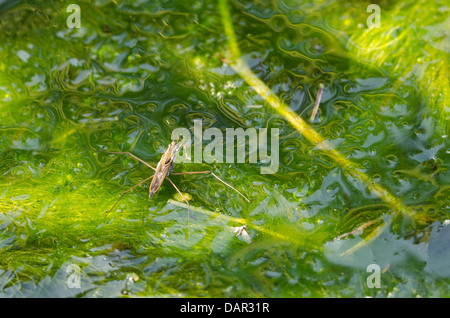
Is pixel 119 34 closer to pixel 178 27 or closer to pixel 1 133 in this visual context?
pixel 178 27

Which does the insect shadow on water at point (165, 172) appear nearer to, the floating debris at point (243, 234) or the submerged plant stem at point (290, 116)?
the floating debris at point (243, 234)

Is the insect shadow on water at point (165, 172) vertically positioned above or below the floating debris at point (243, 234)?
above

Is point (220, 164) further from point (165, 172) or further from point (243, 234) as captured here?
point (243, 234)

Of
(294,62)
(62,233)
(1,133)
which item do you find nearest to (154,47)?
(294,62)

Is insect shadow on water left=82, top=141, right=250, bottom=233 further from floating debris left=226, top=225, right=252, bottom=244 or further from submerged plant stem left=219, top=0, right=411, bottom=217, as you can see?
submerged plant stem left=219, top=0, right=411, bottom=217

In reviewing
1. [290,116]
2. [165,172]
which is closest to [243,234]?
[165,172]

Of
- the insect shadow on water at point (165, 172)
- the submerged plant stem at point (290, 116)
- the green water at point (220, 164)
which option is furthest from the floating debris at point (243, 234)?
the submerged plant stem at point (290, 116)

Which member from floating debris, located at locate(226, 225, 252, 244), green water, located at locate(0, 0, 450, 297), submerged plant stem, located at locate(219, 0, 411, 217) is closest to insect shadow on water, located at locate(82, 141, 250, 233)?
green water, located at locate(0, 0, 450, 297)

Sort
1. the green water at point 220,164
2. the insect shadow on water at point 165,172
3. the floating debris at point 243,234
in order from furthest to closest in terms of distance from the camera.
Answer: the insect shadow on water at point 165,172, the floating debris at point 243,234, the green water at point 220,164
